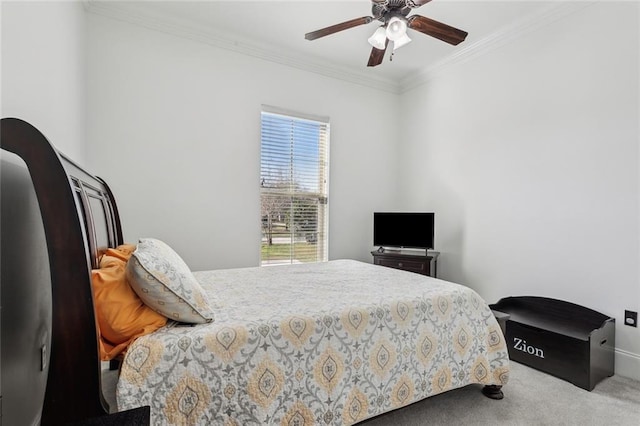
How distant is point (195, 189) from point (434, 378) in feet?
8.47

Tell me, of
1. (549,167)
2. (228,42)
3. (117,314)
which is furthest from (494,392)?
(228,42)

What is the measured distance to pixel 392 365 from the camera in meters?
1.68

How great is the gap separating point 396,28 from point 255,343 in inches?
81.9

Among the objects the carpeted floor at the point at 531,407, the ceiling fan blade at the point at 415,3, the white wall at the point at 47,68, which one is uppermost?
the ceiling fan blade at the point at 415,3

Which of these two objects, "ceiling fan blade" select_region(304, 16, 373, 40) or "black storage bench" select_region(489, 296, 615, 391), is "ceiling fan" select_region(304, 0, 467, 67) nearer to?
"ceiling fan blade" select_region(304, 16, 373, 40)

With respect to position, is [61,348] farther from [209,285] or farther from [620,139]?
[620,139]

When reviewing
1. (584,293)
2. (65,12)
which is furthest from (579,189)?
(65,12)

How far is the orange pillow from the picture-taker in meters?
1.24

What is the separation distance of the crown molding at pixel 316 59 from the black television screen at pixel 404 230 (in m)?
1.73

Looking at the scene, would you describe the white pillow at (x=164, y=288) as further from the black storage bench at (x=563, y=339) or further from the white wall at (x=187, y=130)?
the black storage bench at (x=563, y=339)

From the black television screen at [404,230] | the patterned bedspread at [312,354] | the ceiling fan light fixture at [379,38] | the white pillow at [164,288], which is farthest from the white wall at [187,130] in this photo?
the white pillow at [164,288]

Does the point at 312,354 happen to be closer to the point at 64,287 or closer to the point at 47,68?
the point at 64,287

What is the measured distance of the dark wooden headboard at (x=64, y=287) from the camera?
0.97 m

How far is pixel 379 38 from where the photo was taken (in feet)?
7.60
